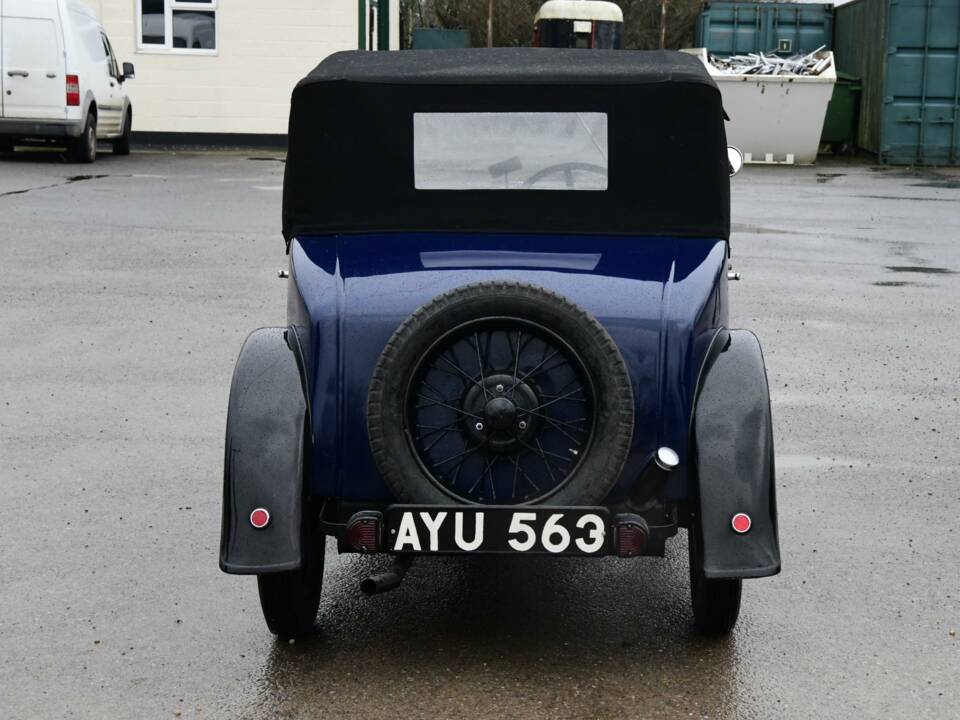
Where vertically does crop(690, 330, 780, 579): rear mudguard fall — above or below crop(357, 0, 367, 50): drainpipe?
below

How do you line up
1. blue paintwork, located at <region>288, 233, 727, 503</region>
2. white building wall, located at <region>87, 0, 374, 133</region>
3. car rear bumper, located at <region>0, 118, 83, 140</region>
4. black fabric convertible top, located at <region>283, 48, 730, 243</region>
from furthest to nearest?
white building wall, located at <region>87, 0, 374, 133</region> < car rear bumper, located at <region>0, 118, 83, 140</region> < black fabric convertible top, located at <region>283, 48, 730, 243</region> < blue paintwork, located at <region>288, 233, 727, 503</region>

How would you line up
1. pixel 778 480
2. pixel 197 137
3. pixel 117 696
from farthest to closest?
1. pixel 197 137
2. pixel 778 480
3. pixel 117 696

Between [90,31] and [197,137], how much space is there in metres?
5.15

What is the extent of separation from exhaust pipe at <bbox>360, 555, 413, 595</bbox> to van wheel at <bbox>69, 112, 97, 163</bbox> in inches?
793

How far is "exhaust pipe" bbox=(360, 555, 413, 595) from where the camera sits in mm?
4430

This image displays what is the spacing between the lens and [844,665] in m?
4.56

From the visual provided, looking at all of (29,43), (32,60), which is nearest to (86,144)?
(32,60)

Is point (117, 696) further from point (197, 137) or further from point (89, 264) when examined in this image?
point (197, 137)

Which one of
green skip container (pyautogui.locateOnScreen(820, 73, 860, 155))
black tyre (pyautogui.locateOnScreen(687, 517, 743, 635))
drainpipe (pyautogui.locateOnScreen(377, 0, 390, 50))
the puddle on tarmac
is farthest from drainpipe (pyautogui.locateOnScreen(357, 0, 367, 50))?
black tyre (pyautogui.locateOnScreen(687, 517, 743, 635))

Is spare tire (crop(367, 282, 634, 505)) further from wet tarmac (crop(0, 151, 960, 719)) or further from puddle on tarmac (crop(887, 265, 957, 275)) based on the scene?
puddle on tarmac (crop(887, 265, 957, 275))

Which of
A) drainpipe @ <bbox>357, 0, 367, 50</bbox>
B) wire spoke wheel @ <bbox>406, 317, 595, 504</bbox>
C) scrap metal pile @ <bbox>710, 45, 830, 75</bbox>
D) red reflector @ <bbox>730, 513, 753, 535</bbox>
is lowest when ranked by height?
red reflector @ <bbox>730, 513, 753, 535</bbox>

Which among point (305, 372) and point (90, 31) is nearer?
point (305, 372)

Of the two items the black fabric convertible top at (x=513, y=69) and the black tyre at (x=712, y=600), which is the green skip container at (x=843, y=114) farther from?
the black tyre at (x=712, y=600)

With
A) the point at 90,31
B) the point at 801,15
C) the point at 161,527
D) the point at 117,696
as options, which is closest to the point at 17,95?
the point at 90,31
